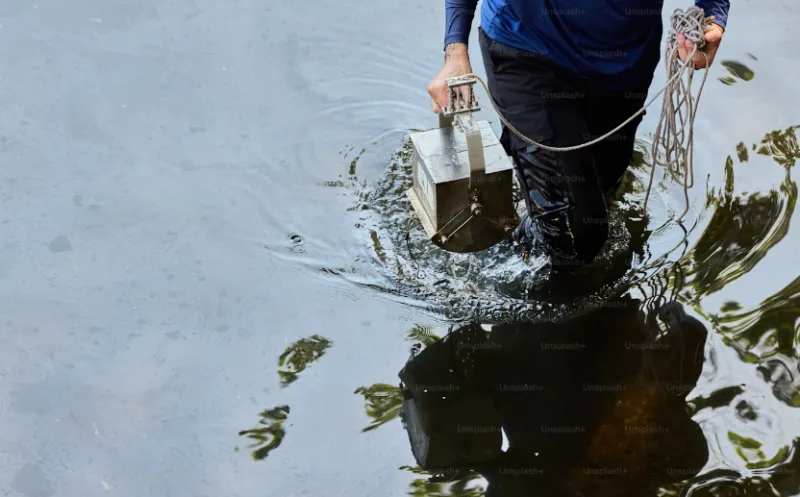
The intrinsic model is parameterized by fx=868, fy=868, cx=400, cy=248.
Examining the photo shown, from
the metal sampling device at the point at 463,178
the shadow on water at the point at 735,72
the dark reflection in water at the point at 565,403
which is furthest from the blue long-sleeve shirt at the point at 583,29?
the shadow on water at the point at 735,72

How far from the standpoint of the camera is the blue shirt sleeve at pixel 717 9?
280 centimetres

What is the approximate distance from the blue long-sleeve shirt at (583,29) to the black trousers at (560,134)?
0.15ft

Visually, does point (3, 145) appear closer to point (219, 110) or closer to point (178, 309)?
point (219, 110)

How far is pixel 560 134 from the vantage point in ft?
9.48

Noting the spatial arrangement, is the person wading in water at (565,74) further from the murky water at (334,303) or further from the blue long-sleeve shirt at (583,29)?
the murky water at (334,303)

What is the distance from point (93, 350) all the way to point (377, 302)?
3.38 ft

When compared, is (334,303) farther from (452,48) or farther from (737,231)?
(737,231)

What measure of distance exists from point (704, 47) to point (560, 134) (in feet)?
1.73

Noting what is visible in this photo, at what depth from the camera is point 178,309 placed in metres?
3.22

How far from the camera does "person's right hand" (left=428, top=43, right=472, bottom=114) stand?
2.69 metres

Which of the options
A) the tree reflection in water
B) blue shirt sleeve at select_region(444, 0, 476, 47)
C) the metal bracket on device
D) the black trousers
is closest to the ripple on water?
the black trousers

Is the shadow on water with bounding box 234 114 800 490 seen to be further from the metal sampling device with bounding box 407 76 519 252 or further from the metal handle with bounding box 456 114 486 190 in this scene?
the metal handle with bounding box 456 114 486 190

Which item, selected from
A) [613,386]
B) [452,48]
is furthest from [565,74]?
[613,386]

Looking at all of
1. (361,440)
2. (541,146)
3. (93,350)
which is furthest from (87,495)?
(541,146)
